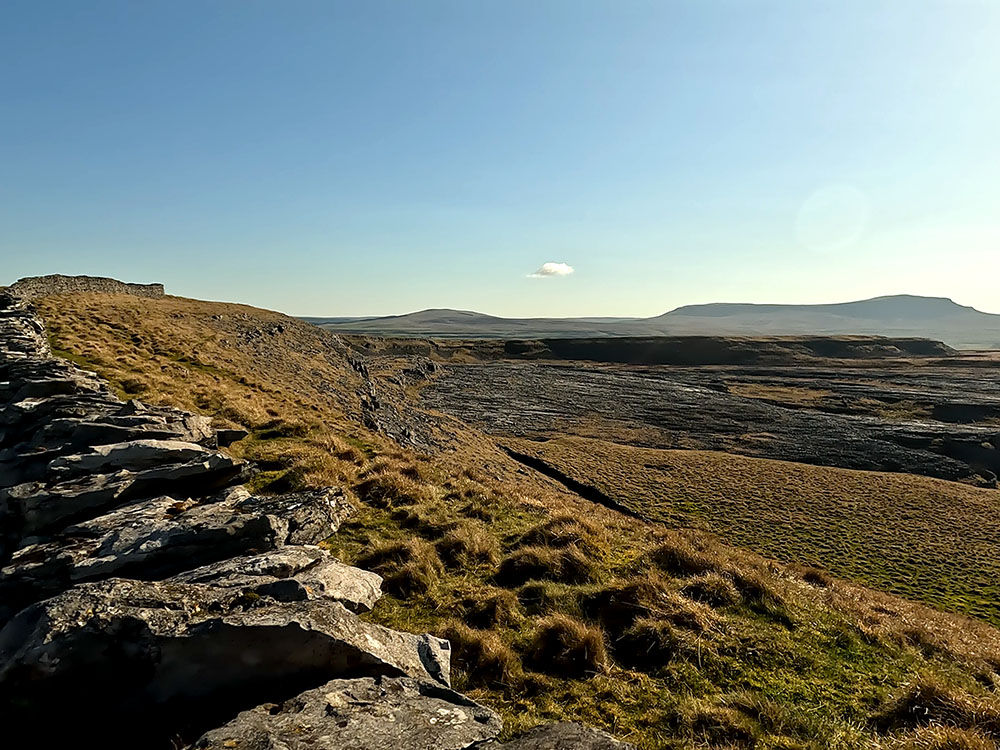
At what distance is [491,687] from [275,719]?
10.5ft

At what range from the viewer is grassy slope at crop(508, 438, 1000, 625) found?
2655 centimetres

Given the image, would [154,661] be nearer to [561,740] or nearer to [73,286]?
[561,740]

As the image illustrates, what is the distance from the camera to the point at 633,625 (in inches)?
331

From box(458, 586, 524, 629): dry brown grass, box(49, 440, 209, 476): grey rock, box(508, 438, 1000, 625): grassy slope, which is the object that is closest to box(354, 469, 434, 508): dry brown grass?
box(49, 440, 209, 476): grey rock

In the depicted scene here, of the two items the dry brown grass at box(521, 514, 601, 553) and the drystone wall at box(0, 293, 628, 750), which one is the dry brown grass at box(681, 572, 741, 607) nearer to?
the dry brown grass at box(521, 514, 601, 553)

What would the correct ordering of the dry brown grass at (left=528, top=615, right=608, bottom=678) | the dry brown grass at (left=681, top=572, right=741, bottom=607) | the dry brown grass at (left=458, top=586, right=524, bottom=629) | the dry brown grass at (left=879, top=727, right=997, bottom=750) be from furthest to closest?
the dry brown grass at (left=681, top=572, right=741, bottom=607) < the dry brown grass at (left=458, top=586, right=524, bottom=629) < the dry brown grass at (left=528, top=615, right=608, bottom=678) < the dry brown grass at (left=879, top=727, right=997, bottom=750)

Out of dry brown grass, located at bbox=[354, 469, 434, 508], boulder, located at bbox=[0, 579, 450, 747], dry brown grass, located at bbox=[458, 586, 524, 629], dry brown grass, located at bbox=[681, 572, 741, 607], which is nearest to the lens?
boulder, located at bbox=[0, 579, 450, 747]

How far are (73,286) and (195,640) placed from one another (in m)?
64.4

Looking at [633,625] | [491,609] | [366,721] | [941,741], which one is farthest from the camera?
[491,609]

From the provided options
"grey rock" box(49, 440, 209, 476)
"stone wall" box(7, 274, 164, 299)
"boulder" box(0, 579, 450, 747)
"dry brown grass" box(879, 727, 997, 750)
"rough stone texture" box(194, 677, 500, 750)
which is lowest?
"dry brown grass" box(879, 727, 997, 750)

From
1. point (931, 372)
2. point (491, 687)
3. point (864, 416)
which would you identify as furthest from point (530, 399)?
point (931, 372)

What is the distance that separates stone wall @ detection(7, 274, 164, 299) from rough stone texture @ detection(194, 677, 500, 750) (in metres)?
48.8

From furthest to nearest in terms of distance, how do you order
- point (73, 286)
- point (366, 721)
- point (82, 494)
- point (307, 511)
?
point (73, 286) → point (307, 511) → point (82, 494) → point (366, 721)

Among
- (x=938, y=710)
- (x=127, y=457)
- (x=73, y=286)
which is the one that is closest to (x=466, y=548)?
(x=127, y=457)
